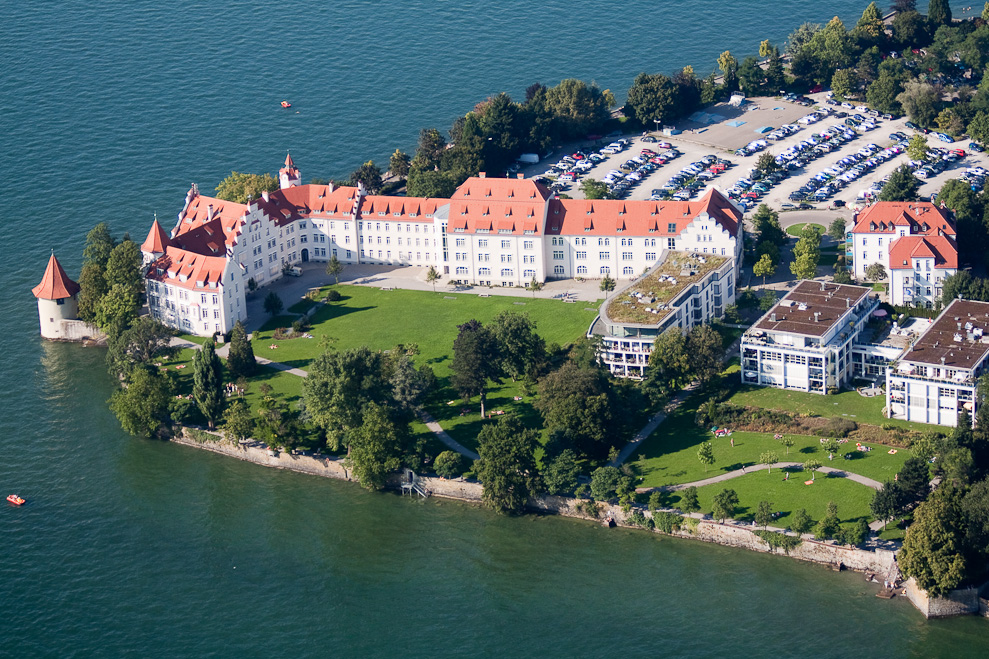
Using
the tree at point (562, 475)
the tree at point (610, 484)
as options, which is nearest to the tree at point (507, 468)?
the tree at point (562, 475)

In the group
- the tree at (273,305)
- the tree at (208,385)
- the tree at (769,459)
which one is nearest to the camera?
the tree at (769,459)

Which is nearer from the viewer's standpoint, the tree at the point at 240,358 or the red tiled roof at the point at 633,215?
the tree at the point at 240,358

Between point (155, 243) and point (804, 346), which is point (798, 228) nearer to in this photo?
point (804, 346)

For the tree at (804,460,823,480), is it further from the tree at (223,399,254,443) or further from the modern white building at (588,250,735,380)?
the tree at (223,399,254,443)

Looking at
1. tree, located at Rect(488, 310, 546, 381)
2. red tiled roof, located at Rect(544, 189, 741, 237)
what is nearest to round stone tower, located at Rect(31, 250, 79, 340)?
red tiled roof, located at Rect(544, 189, 741, 237)

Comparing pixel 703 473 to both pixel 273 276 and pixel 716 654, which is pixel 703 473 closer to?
pixel 716 654

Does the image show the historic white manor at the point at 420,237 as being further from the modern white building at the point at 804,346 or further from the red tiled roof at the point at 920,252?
the red tiled roof at the point at 920,252

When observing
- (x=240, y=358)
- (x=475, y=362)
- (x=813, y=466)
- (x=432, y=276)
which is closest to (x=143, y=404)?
(x=240, y=358)
